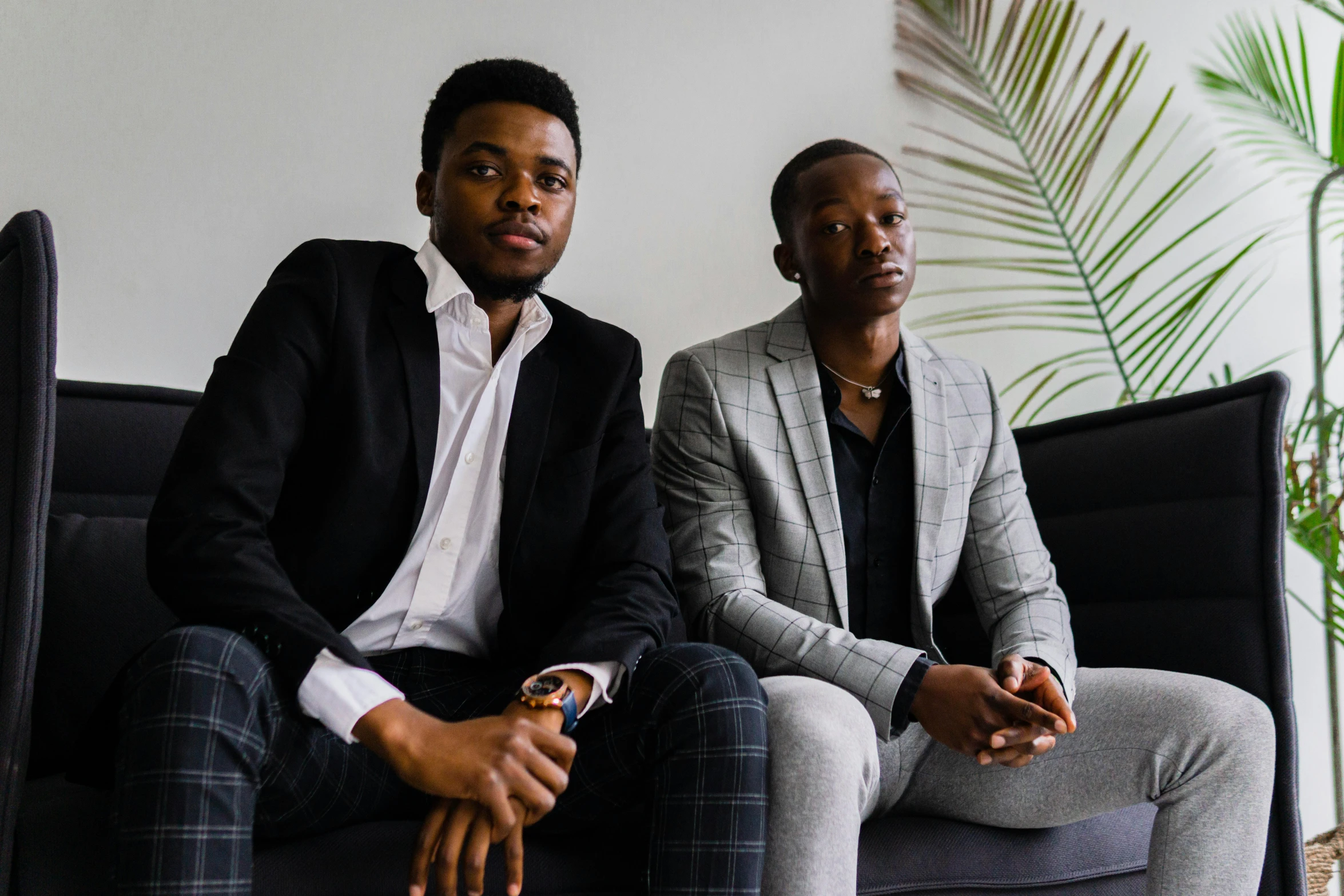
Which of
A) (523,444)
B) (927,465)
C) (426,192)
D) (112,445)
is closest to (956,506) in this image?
(927,465)

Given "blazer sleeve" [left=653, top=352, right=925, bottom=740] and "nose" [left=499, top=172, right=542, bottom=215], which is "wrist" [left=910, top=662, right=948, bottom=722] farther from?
"nose" [left=499, top=172, right=542, bottom=215]

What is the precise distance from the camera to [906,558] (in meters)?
1.77

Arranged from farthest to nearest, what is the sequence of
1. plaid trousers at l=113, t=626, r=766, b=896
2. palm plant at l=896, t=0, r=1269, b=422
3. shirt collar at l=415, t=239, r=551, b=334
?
palm plant at l=896, t=0, r=1269, b=422 → shirt collar at l=415, t=239, r=551, b=334 → plaid trousers at l=113, t=626, r=766, b=896

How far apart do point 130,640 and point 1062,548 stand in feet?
4.62

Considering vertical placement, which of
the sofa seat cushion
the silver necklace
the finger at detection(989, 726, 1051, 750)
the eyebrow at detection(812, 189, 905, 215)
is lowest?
the sofa seat cushion

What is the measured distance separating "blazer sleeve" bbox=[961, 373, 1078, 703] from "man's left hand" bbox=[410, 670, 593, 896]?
2.62 feet

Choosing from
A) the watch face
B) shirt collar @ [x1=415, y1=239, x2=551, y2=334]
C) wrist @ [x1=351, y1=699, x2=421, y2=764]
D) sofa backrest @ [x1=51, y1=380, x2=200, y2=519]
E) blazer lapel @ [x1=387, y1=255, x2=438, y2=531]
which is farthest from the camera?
sofa backrest @ [x1=51, y1=380, x2=200, y2=519]

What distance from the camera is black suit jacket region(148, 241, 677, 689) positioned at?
1.18 metres

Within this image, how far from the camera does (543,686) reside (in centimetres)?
124

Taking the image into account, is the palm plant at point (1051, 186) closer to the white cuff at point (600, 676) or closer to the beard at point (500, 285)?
the beard at point (500, 285)

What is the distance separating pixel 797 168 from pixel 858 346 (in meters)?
0.34

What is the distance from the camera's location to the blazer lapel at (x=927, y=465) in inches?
67.5

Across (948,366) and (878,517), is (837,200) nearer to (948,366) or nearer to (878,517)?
(948,366)

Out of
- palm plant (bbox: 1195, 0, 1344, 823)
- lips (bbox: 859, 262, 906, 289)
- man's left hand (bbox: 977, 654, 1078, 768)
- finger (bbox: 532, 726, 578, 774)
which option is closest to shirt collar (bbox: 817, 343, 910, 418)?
lips (bbox: 859, 262, 906, 289)
